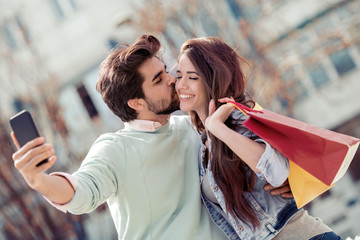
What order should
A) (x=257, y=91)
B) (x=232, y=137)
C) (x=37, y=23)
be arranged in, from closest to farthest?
(x=232, y=137), (x=257, y=91), (x=37, y=23)

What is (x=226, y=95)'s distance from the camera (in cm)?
292

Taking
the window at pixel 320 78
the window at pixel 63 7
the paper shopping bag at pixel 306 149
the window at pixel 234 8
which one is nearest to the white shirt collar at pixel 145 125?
the paper shopping bag at pixel 306 149

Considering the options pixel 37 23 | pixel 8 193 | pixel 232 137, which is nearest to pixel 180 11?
pixel 8 193

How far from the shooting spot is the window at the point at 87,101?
33.1 feet

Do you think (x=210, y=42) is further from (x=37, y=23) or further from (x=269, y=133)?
(x=37, y=23)

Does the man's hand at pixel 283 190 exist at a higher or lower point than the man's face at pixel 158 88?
lower

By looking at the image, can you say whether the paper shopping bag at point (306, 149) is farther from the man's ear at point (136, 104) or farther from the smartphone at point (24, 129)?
the smartphone at point (24, 129)

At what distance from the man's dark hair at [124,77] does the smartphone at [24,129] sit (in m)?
1.14

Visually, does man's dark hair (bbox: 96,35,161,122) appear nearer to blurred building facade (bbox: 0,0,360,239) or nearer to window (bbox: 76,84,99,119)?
blurred building facade (bbox: 0,0,360,239)

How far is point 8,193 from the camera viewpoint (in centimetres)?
777

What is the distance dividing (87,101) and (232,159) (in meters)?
8.48

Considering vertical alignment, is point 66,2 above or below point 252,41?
above

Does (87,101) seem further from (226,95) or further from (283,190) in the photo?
(283,190)

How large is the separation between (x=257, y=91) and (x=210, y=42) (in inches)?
174
